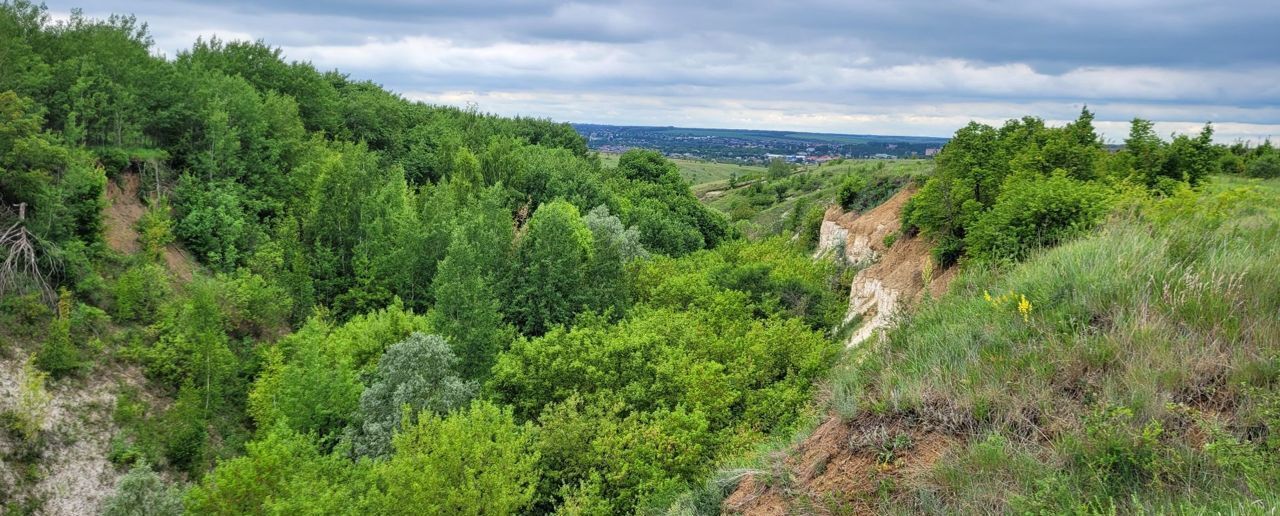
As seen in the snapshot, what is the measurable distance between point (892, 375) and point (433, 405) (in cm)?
1686

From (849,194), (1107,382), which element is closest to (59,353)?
(1107,382)

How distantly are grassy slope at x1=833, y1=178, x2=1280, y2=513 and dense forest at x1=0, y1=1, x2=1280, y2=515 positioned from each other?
0.28 ft

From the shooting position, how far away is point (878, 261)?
28.7 meters

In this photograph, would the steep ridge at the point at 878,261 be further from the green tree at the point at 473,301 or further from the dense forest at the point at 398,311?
the green tree at the point at 473,301

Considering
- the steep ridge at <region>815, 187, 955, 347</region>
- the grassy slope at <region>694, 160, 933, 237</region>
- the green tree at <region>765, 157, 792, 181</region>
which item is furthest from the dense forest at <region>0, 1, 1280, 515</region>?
the green tree at <region>765, 157, 792, 181</region>

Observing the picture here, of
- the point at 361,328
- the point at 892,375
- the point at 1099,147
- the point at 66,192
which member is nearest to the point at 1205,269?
the point at 892,375

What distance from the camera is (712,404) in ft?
68.7

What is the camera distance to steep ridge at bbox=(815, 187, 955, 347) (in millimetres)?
22562

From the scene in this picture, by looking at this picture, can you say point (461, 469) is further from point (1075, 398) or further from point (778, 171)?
point (778, 171)

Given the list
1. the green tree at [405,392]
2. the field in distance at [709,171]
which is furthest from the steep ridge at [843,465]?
the field in distance at [709,171]

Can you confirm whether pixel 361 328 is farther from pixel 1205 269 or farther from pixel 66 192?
pixel 1205 269

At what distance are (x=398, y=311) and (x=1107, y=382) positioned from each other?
27026mm

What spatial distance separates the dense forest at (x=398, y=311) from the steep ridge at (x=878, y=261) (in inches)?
49.1

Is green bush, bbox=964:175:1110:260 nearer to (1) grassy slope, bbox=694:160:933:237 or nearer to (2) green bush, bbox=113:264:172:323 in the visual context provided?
(2) green bush, bbox=113:264:172:323
